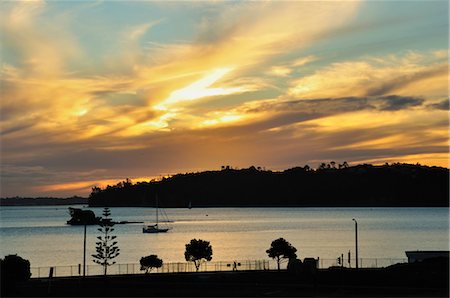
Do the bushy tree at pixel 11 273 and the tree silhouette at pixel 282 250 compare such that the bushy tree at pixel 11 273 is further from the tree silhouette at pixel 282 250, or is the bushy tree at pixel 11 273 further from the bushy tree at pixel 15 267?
the tree silhouette at pixel 282 250

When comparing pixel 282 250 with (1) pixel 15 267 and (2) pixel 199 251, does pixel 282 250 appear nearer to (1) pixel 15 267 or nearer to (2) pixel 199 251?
(2) pixel 199 251

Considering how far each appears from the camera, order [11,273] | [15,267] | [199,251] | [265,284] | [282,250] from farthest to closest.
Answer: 1. [282,250]
2. [199,251]
3. [265,284]
4. [15,267]
5. [11,273]

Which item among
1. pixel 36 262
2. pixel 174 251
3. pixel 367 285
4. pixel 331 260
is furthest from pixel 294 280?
pixel 174 251

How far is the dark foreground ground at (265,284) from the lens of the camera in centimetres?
5878

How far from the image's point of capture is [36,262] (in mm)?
159250

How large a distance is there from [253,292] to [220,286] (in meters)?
7.18

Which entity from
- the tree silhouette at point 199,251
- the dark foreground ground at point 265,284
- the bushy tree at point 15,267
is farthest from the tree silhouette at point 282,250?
the bushy tree at point 15,267

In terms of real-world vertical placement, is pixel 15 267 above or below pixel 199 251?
below

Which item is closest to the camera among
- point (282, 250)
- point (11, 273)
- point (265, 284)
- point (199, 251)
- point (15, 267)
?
point (11, 273)

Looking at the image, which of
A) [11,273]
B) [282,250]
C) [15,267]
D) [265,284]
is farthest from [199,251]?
[11,273]

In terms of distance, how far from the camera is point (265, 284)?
67.0 meters

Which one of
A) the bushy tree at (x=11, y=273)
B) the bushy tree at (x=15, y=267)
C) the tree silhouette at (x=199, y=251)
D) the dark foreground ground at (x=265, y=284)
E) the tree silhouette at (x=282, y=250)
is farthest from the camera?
the tree silhouette at (x=282, y=250)

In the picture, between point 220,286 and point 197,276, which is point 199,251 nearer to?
point 197,276

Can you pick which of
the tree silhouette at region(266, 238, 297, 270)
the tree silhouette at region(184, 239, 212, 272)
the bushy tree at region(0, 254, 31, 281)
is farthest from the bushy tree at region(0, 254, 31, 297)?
the tree silhouette at region(266, 238, 297, 270)
